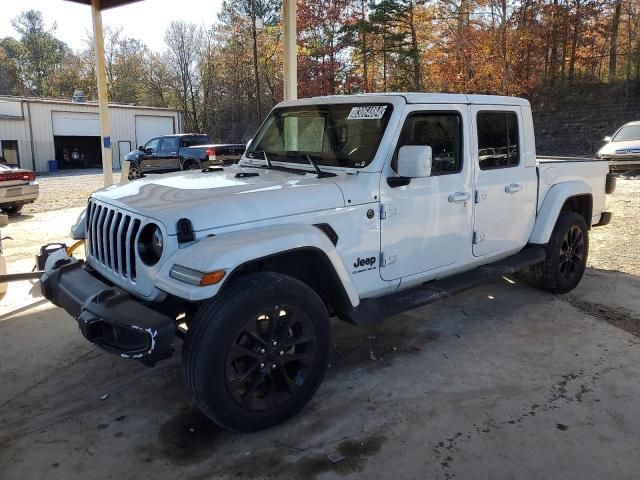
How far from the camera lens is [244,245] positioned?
8.87 feet

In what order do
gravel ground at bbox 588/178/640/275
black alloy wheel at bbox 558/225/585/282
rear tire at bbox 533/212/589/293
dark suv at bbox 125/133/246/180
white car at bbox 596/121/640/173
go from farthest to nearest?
1. dark suv at bbox 125/133/246/180
2. white car at bbox 596/121/640/173
3. gravel ground at bbox 588/178/640/275
4. black alloy wheel at bbox 558/225/585/282
5. rear tire at bbox 533/212/589/293

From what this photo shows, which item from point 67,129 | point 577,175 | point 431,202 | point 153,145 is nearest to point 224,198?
point 431,202

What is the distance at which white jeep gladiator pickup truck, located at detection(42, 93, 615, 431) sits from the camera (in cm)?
271

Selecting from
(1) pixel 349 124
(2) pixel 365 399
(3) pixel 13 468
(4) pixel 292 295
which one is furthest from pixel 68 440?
Answer: (1) pixel 349 124

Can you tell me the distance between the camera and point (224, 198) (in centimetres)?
297

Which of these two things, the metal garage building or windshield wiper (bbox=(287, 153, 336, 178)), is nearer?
windshield wiper (bbox=(287, 153, 336, 178))

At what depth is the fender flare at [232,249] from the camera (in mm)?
2590

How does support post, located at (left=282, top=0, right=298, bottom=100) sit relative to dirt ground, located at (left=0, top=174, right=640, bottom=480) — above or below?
above

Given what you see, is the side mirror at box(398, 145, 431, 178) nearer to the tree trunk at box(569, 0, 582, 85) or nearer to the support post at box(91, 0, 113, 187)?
the support post at box(91, 0, 113, 187)

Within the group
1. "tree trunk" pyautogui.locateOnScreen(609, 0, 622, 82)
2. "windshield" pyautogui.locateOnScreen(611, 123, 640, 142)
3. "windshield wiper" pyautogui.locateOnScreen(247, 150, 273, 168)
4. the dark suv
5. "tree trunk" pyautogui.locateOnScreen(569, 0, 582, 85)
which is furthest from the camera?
"tree trunk" pyautogui.locateOnScreen(569, 0, 582, 85)

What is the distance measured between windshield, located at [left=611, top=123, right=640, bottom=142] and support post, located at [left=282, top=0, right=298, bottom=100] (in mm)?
12172

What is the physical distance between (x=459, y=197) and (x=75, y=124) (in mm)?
31993

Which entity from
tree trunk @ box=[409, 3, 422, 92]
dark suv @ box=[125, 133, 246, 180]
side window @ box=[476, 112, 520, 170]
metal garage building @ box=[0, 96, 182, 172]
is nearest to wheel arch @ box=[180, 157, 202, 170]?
dark suv @ box=[125, 133, 246, 180]

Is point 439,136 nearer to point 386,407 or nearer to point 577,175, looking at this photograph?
point 386,407
